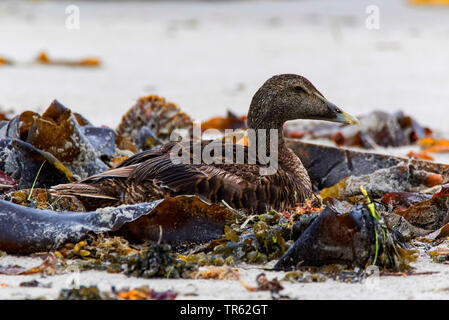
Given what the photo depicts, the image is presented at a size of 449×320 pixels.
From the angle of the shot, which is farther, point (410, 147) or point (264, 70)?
point (264, 70)

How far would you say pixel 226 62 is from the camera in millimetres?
10391

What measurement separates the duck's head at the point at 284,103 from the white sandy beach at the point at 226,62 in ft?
4.82

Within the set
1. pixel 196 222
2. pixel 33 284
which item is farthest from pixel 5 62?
pixel 33 284

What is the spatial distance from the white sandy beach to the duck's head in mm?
1469

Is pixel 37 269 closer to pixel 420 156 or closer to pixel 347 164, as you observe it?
pixel 347 164

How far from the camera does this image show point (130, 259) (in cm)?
331

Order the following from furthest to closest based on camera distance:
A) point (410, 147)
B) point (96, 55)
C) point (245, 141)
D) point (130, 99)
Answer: point (96, 55), point (130, 99), point (410, 147), point (245, 141)

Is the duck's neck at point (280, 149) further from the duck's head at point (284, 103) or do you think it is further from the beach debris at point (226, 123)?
the beach debris at point (226, 123)

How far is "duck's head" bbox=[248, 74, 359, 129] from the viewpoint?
4.65 metres

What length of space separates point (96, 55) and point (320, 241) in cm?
801

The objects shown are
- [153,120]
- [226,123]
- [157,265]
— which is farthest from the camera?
[226,123]

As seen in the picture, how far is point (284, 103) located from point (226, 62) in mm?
5820

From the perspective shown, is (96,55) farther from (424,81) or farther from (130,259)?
(130,259)
